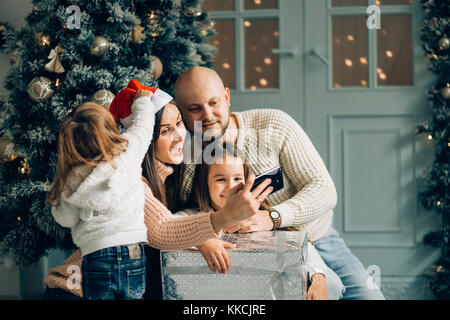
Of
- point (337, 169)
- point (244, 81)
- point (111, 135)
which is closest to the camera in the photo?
point (111, 135)

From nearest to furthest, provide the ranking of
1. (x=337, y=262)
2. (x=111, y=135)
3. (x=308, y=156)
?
(x=111, y=135), (x=308, y=156), (x=337, y=262)

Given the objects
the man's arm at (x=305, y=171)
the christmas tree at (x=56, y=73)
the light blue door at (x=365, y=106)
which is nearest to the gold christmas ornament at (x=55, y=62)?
the christmas tree at (x=56, y=73)

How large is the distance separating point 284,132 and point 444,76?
1141 millimetres

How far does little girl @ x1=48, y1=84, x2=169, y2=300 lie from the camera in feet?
3.19

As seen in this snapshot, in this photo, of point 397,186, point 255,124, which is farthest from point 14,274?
point 397,186

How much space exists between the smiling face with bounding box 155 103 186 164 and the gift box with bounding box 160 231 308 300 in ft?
0.78

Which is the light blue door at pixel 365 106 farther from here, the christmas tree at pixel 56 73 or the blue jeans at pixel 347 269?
the blue jeans at pixel 347 269

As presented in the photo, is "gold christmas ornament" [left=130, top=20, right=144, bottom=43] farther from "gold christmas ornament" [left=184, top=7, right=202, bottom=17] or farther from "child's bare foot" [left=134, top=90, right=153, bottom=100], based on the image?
"child's bare foot" [left=134, top=90, right=153, bottom=100]

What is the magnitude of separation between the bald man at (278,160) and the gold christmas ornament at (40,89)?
488 mm

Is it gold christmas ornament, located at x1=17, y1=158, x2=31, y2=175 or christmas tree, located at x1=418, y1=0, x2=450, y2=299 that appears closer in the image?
gold christmas ornament, located at x1=17, y1=158, x2=31, y2=175

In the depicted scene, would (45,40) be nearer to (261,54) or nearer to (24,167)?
(24,167)

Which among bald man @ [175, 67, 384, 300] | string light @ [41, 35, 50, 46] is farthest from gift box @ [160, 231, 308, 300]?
string light @ [41, 35, 50, 46]

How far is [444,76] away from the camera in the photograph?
2.16 metres

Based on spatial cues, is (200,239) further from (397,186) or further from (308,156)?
(397,186)
